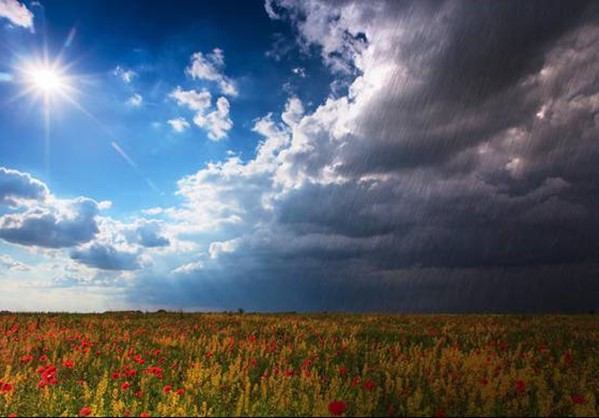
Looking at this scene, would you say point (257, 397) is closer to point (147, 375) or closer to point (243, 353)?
point (147, 375)

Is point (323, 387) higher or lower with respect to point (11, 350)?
lower

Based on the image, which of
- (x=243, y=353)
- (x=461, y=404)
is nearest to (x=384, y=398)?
(x=461, y=404)

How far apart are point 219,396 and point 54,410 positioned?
2200 mm

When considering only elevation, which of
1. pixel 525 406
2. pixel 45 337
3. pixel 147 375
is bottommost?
pixel 525 406

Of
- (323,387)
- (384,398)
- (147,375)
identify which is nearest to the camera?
(384,398)

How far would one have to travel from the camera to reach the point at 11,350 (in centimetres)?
1188

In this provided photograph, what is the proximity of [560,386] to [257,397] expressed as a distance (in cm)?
493

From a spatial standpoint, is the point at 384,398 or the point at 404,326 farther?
the point at 404,326

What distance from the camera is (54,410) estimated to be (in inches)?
271

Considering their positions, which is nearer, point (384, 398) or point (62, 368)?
point (384, 398)

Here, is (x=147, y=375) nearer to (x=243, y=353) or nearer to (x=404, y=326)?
(x=243, y=353)

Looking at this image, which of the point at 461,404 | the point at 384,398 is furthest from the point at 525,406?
the point at 384,398

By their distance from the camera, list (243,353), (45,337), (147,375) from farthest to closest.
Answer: (45,337)
(243,353)
(147,375)

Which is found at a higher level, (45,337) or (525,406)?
(45,337)
